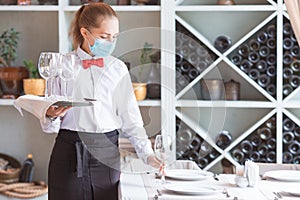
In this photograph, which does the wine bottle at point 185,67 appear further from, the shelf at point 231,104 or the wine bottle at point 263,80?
the wine bottle at point 263,80

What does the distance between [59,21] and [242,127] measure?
1358mm

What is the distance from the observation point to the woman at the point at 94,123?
2645mm

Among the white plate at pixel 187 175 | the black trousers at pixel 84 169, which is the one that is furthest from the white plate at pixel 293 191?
the black trousers at pixel 84 169

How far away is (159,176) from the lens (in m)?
2.59

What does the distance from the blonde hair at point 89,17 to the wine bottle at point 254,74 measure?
1333mm

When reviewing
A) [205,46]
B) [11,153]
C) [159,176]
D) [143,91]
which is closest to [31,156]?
[11,153]

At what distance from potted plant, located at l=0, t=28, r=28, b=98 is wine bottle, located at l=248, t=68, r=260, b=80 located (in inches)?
56.1

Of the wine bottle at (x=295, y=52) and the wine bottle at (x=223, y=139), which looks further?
the wine bottle at (x=223, y=139)

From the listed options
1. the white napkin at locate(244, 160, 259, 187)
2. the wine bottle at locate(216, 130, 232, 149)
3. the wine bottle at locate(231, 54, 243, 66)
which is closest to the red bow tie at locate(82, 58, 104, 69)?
the white napkin at locate(244, 160, 259, 187)

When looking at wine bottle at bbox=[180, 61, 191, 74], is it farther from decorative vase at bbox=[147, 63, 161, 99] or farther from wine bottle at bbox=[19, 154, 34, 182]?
wine bottle at bbox=[19, 154, 34, 182]

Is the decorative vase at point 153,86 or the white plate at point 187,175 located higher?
the decorative vase at point 153,86

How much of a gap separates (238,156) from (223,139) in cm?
15

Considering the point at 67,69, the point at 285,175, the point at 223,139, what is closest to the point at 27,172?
the point at 223,139

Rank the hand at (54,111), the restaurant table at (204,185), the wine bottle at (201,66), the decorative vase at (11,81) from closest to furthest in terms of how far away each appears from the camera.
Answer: the restaurant table at (204,185), the hand at (54,111), the wine bottle at (201,66), the decorative vase at (11,81)
